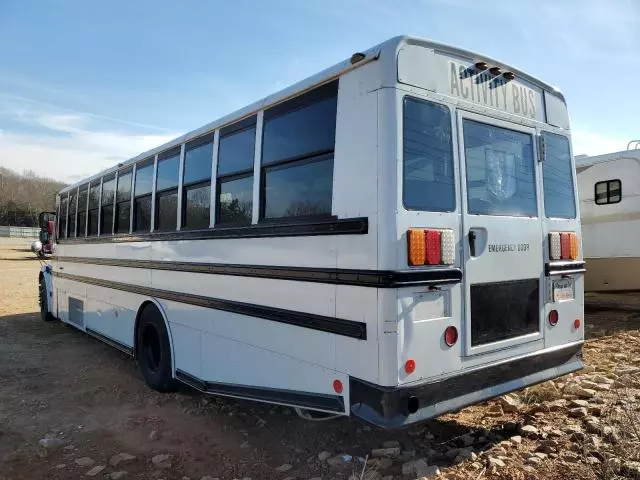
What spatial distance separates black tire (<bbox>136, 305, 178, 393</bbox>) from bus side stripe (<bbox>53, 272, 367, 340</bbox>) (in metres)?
0.26

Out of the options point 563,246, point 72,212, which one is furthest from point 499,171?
point 72,212

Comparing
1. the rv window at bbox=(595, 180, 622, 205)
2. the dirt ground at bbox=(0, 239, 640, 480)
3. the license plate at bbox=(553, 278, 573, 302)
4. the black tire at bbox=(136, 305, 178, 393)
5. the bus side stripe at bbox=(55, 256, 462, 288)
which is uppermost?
the rv window at bbox=(595, 180, 622, 205)

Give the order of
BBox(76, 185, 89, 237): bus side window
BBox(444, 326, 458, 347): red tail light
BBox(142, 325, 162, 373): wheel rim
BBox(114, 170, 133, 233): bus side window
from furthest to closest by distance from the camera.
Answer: BBox(76, 185, 89, 237): bus side window
BBox(114, 170, 133, 233): bus side window
BBox(142, 325, 162, 373): wheel rim
BBox(444, 326, 458, 347): red tail light

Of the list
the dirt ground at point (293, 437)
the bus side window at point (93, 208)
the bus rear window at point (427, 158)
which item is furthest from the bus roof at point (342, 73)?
the bus side window at point (93, 208)

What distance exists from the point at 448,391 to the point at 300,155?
1.82 meters

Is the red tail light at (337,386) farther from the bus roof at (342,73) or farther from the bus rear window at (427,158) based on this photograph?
the bus roof at (342,73)

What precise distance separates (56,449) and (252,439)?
1.50 metres

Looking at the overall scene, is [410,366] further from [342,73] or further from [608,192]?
[608,192]

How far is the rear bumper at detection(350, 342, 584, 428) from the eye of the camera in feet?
9.59

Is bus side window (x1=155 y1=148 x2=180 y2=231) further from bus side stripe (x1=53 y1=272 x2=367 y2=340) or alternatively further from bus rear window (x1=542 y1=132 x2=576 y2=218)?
bus rear window (x1=542 y1=132 x2=576 y2=218)

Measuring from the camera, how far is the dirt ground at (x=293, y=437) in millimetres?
3385

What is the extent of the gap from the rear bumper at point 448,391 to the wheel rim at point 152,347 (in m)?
3.01

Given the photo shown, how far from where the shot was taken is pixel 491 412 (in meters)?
4.29

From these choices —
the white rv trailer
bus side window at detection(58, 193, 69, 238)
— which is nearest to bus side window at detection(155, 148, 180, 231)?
bus side window at detection(58, 193, 69, 238)
